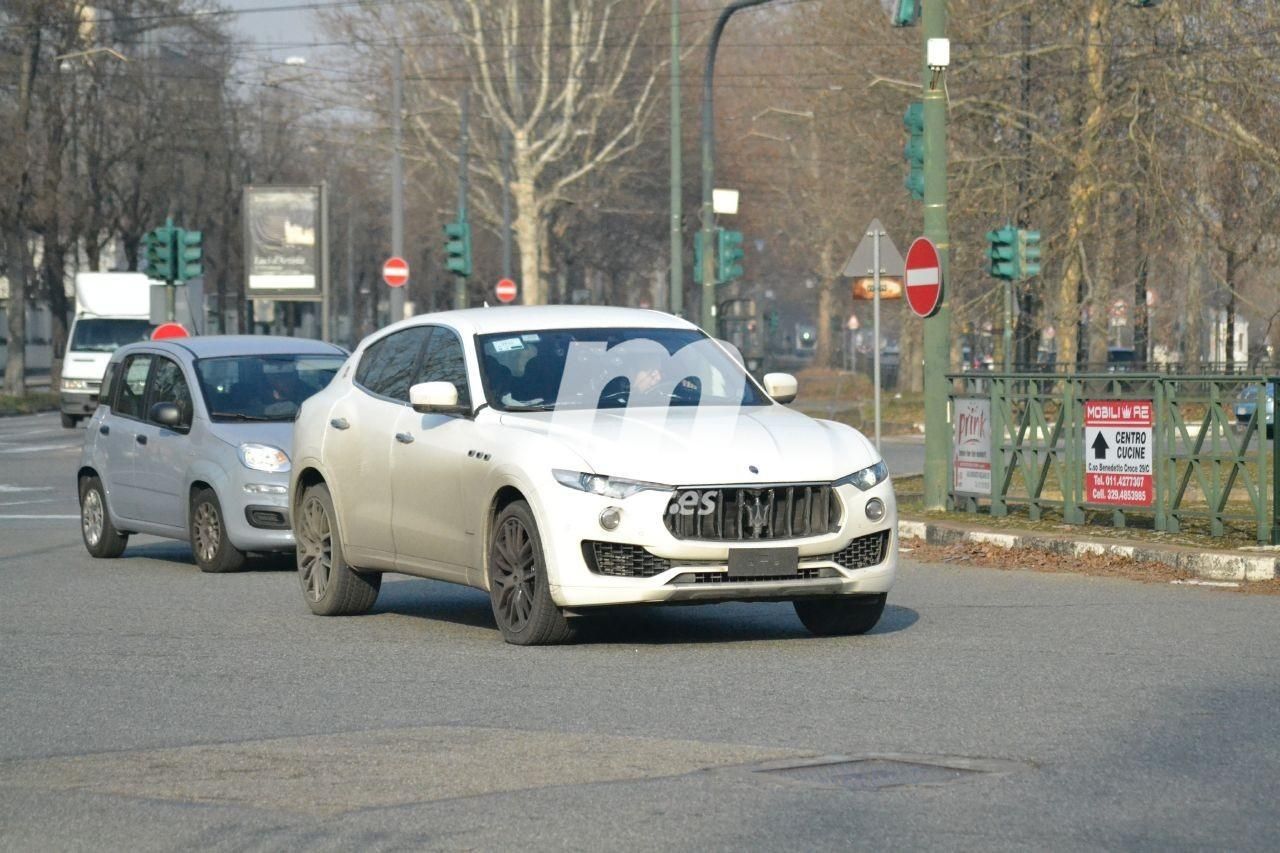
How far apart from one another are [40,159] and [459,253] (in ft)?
62.2

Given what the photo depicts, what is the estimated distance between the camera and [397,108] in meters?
43.1

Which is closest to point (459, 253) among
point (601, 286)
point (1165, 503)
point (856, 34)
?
point (856, 34)

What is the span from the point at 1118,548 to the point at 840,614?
4.80 meters

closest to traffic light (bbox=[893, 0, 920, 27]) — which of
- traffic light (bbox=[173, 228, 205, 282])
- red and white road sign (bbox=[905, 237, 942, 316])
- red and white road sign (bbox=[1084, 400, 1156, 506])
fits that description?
red and white road sign (bbox=[905, 237, 942, 316])

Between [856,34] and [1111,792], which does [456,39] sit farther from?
[1111,792]

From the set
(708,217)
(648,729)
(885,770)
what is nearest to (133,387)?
(648,729)

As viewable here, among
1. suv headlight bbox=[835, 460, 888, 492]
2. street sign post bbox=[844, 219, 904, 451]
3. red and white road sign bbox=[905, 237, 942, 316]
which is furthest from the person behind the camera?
street sign post bbox=[844, 219, 904, 451]

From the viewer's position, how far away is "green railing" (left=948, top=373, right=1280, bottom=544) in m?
14.6

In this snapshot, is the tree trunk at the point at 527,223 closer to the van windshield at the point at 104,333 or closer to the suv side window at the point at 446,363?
the van windshield at the point at 104,333

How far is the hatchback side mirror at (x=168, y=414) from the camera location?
605 inches

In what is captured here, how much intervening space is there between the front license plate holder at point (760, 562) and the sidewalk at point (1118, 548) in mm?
4287

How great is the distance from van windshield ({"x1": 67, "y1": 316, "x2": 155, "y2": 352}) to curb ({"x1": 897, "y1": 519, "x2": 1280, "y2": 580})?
2861cm

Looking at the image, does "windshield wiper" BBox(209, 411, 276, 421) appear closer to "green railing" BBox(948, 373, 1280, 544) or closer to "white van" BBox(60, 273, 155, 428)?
"green railing" BBox(948, 373, 1280, 544)

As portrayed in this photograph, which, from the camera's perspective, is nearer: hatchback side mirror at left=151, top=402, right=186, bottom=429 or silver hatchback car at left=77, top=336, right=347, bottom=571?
silver hatchback car at left=77, top=336, right=347, bottom=571
